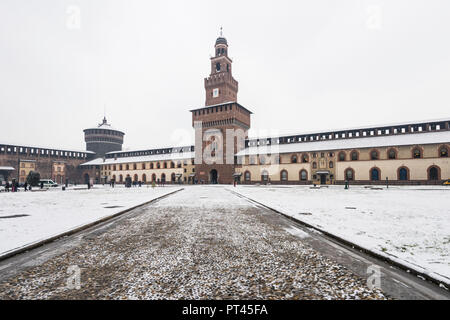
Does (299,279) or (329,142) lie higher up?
(329,142)

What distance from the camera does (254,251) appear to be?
4.14 m

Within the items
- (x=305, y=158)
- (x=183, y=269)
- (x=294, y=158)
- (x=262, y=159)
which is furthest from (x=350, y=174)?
(x=183, y=269)

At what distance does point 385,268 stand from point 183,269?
10.1 ft

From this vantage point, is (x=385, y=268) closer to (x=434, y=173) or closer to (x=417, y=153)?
(x=417, y=153)

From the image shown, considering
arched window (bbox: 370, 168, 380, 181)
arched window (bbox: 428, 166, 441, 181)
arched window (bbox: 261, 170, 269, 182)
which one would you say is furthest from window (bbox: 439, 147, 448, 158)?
arched window (bbox: 261, 170, 269, 182)

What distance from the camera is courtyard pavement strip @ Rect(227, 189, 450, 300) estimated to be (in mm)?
2645

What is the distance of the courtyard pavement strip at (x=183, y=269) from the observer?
2576 mm

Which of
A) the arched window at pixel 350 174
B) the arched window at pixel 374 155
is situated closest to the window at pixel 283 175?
the arched window at pixel 350 174

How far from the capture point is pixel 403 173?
37.6m

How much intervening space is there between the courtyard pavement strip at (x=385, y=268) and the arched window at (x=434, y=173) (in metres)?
43.0

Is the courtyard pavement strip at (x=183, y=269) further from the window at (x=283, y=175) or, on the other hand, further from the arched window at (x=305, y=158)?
the window at (x=283, y=175)
